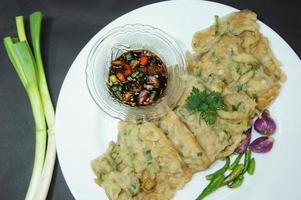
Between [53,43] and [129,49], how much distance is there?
3.99 feet

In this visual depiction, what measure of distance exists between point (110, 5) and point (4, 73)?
1691 millimetres

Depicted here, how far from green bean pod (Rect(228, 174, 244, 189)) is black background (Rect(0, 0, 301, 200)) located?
1952mm

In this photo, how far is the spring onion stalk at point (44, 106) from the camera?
515 cm

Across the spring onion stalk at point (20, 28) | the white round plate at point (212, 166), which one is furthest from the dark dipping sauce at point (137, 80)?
the spring onion stalk at point (20, 28)

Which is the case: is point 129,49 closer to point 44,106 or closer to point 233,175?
point 44,106

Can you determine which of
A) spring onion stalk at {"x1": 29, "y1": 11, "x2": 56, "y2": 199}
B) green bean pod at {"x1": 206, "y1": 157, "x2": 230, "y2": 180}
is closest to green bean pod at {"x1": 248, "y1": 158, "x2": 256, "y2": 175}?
green bean pod at {"x1": 206, "y1": 157, "x2": 230, "y2": 180}

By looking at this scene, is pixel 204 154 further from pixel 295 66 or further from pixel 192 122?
pixel 295 66

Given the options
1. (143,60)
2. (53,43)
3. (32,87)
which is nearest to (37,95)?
(32,87)

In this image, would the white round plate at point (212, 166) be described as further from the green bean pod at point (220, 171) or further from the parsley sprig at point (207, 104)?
the parsley sprig at point (207, 104)

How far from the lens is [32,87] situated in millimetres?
5383

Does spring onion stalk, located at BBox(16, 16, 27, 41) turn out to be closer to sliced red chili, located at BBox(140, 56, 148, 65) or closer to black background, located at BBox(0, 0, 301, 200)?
black background, located at BBox(0, 0, 301, 200)

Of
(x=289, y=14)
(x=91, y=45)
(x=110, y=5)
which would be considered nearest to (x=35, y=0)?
(x=110, y=5)

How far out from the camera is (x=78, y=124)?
16.7ft

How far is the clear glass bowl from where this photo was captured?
496cm
